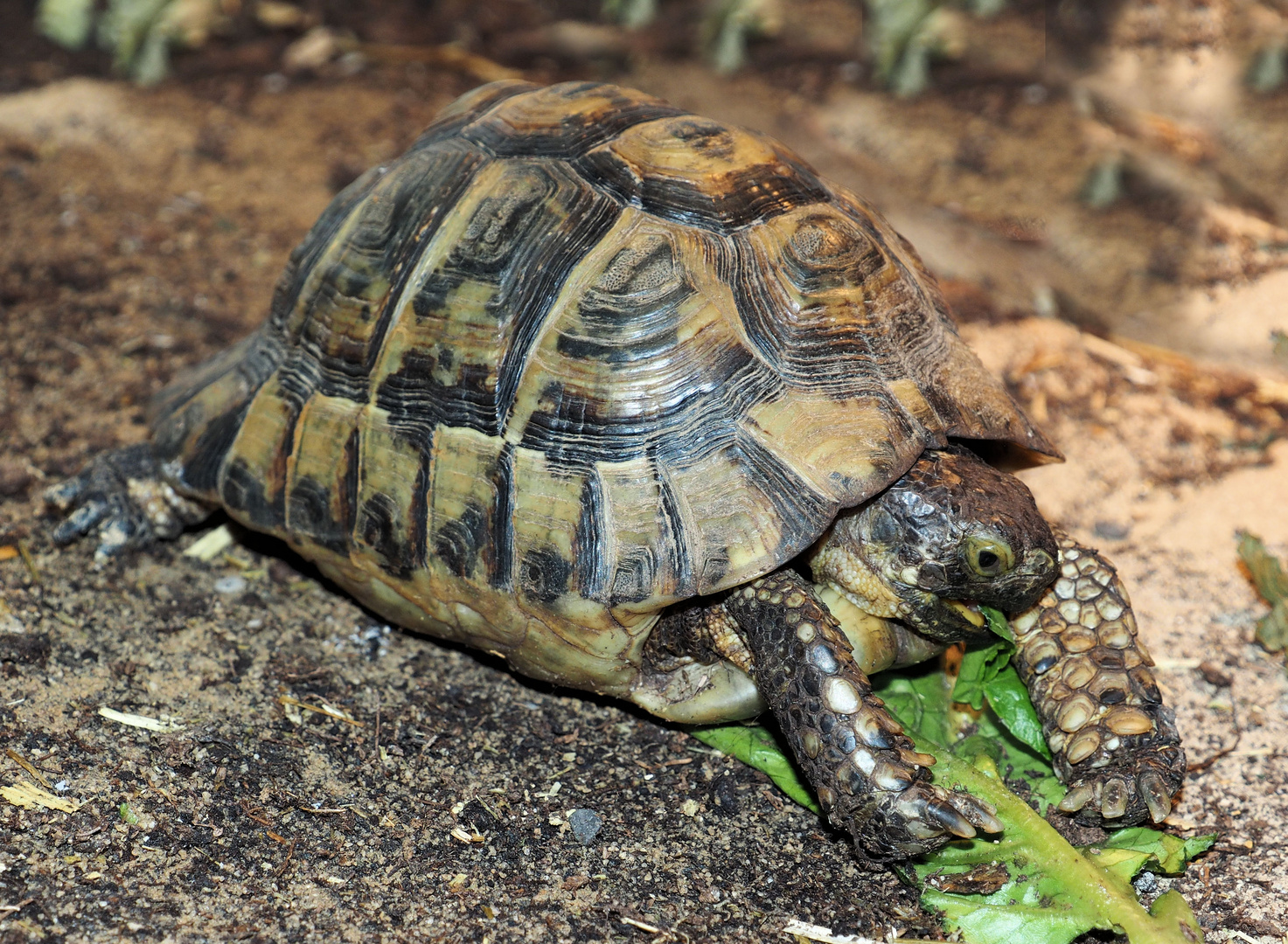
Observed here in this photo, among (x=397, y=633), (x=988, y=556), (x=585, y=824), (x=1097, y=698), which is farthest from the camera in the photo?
(x=397, y=633)

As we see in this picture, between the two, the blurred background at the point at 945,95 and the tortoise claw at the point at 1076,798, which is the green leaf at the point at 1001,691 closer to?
the tortoise claw at the point at 1076,798

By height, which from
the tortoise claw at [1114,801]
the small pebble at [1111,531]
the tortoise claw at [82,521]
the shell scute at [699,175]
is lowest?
the tortoise claw at [82,521]

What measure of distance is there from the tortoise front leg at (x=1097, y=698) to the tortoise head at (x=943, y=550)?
301 millimetres

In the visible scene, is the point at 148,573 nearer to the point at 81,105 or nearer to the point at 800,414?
the point at 800,414

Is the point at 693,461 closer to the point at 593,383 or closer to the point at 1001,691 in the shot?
the point at 593,383

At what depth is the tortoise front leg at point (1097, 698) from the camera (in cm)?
309

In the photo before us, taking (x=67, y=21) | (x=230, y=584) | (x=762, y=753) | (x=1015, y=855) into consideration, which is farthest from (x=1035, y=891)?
(x=67, y=21)

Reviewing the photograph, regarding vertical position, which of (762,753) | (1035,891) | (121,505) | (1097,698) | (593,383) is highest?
(593,383)

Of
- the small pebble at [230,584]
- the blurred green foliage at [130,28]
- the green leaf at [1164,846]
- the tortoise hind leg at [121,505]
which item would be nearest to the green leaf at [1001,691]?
the green leaf at [1164,846]

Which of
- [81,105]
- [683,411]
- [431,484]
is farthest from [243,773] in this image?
[81,105]

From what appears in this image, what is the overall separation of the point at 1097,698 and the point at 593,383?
1.78 meters

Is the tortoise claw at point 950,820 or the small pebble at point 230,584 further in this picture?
the small pebble at point 230,584

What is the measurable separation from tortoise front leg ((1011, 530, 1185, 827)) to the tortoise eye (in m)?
0.43

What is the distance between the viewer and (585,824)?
10.2 ft
